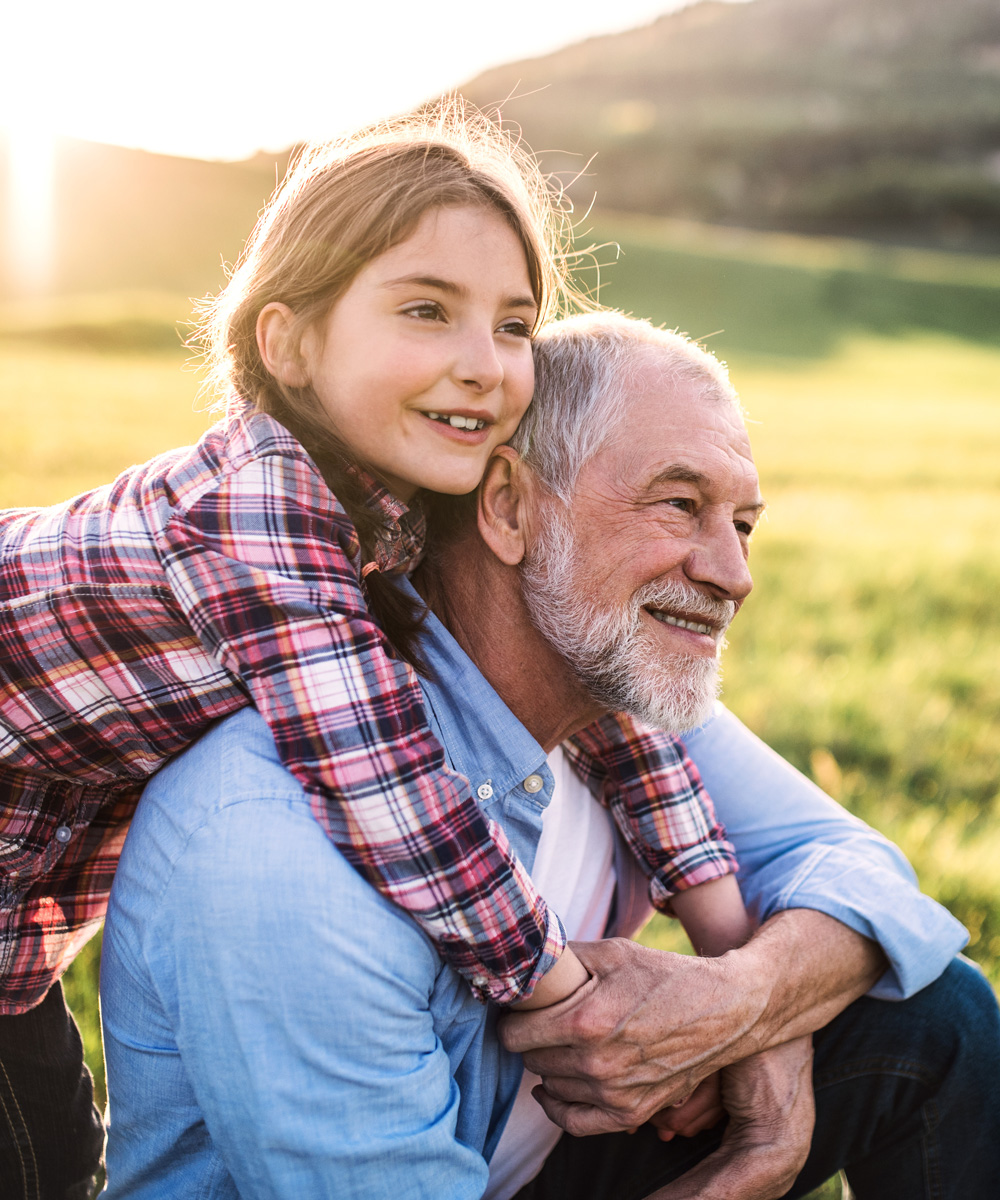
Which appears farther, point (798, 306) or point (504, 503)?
point (798, 306)

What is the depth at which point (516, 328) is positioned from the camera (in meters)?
2.37

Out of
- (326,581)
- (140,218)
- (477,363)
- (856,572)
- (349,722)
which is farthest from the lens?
(140,218)

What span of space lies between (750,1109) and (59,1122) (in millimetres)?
1512

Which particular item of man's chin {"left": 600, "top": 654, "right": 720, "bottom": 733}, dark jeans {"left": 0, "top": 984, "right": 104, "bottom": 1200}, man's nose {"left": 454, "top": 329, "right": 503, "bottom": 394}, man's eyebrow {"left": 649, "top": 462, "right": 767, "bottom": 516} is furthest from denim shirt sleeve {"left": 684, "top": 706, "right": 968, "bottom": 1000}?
dark jeans {"left": 0, "top": 984, "right": 104, "bottom": 1200}

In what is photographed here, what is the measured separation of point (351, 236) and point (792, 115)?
269ft

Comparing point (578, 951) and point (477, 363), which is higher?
point (477, 363)

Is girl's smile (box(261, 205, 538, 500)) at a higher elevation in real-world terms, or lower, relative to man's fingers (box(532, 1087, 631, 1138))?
higher

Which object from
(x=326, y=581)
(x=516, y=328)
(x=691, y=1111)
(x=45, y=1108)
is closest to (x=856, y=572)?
(x=516, y=328)

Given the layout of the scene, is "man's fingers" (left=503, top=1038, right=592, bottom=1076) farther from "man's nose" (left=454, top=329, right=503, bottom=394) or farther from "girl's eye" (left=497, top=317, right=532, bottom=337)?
"girl's eye" (left=497, top=317, right=532, bottom=337)

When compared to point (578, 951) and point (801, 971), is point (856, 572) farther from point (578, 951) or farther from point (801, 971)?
point (578, 951)

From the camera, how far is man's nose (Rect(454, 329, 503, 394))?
2143 millimetres

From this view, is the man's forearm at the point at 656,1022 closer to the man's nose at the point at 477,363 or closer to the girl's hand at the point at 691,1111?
the girl's hand at the point at 691,1111

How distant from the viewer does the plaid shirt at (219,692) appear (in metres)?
1.72

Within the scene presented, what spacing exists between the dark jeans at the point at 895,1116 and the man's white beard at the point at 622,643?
80 cm
